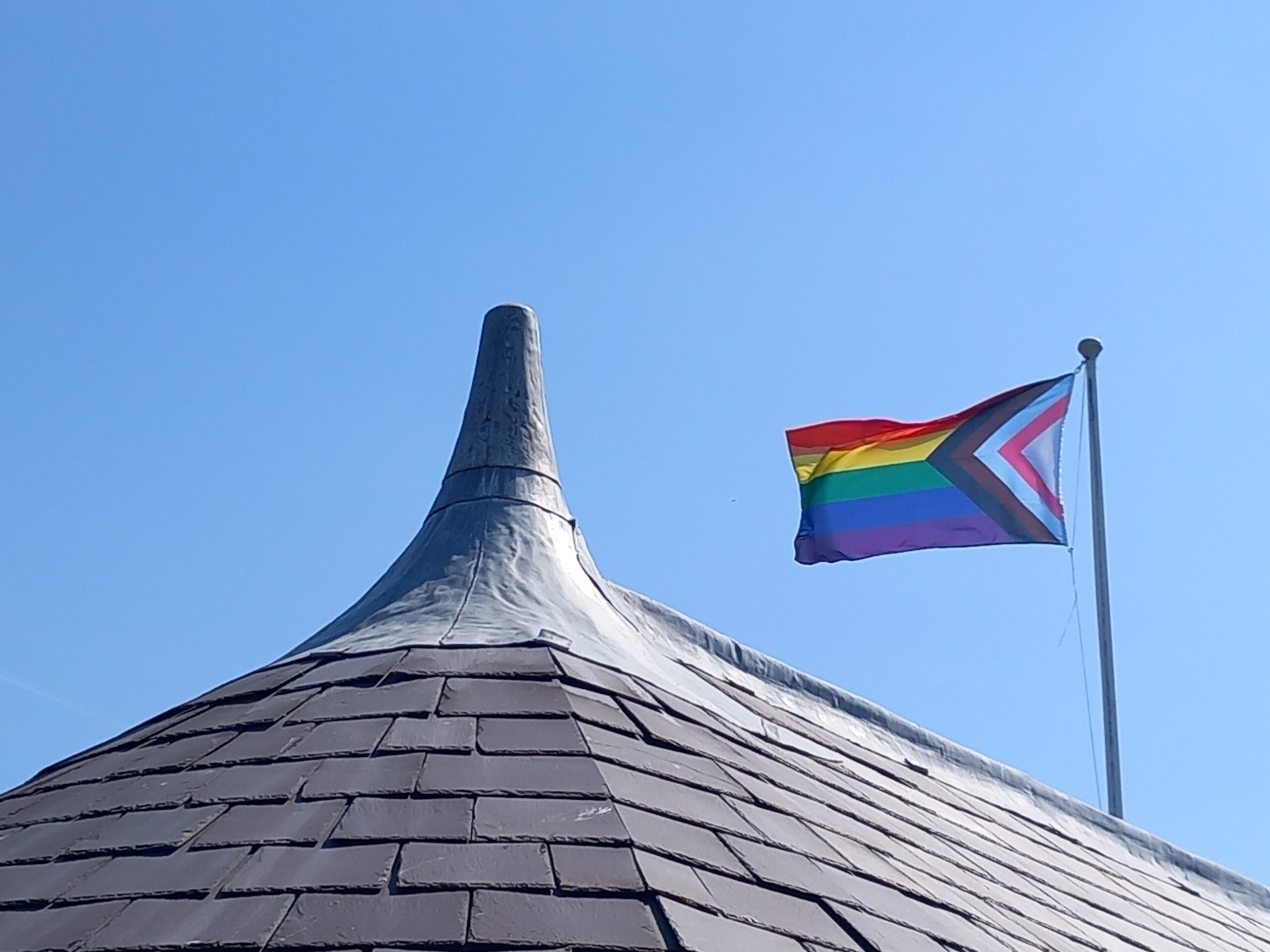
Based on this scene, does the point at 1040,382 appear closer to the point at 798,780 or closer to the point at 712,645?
the point at 712,645

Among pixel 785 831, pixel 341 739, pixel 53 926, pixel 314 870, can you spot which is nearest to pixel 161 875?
pixel 53 926

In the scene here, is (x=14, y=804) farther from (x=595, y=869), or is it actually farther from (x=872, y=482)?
(x=872, y=482)

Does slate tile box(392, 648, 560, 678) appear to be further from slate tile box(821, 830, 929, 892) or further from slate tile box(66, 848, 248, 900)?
slate tile box(66, 848, 248, 900)

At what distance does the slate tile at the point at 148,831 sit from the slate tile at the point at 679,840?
0.98m

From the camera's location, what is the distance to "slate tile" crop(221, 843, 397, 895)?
3.38m

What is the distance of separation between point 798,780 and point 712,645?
146 centimetres

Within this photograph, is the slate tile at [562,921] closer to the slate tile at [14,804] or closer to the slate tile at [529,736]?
the slate tile at [529,736]

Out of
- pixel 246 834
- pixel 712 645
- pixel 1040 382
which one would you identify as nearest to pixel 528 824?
pixel 246 834

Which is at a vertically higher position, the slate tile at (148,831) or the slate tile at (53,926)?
the slate tile at (148,831)

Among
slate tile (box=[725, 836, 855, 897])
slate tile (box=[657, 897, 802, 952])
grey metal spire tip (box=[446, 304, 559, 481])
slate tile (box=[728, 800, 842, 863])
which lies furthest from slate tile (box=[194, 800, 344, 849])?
grey metal spire tip (box=[446, 304, 559, 481])

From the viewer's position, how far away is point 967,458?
10.9 m

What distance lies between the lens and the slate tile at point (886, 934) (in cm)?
368

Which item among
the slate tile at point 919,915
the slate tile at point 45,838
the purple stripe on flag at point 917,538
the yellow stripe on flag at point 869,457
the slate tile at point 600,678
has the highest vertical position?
the yellow stripe on flag at point 869,457

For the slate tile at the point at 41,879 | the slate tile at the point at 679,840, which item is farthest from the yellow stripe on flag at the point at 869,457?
the slate tile at the point at 41,879
